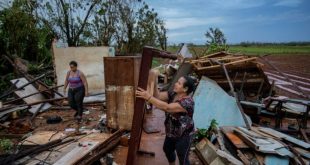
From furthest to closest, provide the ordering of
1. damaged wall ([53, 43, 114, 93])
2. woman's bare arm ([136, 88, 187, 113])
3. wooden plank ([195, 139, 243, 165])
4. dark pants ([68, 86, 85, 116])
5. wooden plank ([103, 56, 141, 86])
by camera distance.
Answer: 1. damaged wall ([53, 43, 114, 93])
2. dark pants ([68, 86, 85, 116])
3. wooden plank ([103, 56, 141, 86])
4. wooden plank ([195, 139, 243, 165])
5. woman's bare arm ([136, 88, 187, 113])

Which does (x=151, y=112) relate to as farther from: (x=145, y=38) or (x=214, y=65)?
(x=145, y=38)

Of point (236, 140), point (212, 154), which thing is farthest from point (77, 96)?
point (236, 140)

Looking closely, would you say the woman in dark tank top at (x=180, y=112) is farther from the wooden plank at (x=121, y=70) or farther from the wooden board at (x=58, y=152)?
the wooden plank at (x=121, y=70)

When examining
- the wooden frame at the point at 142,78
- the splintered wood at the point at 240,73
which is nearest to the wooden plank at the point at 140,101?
the wooden frame at the point at 142,78

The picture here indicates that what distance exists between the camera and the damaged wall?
1323 cm

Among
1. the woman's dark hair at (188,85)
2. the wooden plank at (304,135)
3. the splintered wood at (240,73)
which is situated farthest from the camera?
the splintered wood at (240,73)

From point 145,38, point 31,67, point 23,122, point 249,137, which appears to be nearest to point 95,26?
point 145,38

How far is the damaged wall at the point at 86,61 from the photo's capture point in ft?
43.4

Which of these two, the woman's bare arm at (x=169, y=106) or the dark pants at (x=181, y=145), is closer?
the woman's bare arm at (x=169, y=106)

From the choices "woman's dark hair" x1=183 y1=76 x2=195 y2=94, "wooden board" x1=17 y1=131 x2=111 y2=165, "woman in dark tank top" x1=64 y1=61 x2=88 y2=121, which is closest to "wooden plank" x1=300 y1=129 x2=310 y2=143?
"woman's dark hair" x1=183 y1=76 x2=195 y2=94

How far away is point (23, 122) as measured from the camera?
375 inches

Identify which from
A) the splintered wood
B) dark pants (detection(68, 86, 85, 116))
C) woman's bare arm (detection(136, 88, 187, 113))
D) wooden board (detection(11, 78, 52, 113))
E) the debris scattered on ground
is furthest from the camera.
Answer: wooden board (detection(11, 78, 52, 113))

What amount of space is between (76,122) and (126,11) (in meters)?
12.8

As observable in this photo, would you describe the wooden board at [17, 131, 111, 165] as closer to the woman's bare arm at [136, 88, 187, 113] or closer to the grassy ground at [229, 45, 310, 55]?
the woman's bare arm at [136, 88, 187, 113]
